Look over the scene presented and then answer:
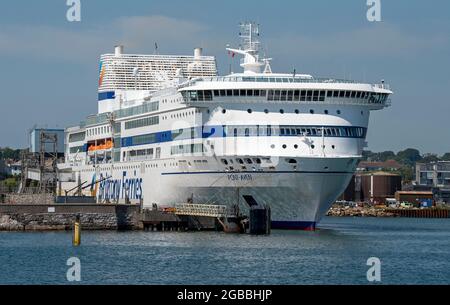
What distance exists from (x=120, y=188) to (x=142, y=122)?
273 inches

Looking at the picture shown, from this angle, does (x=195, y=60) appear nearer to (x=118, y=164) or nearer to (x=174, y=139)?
(x=118, y=164)

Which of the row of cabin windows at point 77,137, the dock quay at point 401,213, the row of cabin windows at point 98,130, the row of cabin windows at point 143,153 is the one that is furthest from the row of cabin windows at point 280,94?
the dock quay at point 401,213

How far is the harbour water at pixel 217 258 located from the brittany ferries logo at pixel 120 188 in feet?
34.7

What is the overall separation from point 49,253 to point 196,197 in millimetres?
16890

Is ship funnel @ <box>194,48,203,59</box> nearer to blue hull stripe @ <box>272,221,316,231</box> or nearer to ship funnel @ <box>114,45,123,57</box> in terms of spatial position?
ship funnel @ <box>114,45,123,57</box>

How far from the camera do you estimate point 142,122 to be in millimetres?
78250

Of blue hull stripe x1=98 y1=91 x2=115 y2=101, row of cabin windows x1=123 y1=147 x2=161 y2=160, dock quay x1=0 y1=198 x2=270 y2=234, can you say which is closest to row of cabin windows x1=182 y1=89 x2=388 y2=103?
dock quay x1=0 y1=198 x2=270 y2=234

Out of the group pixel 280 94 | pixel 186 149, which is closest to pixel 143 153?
pixel 186 149

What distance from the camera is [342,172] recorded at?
65.8m

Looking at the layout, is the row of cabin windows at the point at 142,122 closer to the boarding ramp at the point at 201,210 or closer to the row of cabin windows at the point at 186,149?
the row of cabin windows at the point at 186,149

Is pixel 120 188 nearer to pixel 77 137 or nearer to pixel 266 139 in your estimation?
pixel 77 137

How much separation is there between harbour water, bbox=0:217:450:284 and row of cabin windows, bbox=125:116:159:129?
407 inches

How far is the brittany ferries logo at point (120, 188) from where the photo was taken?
258ft
